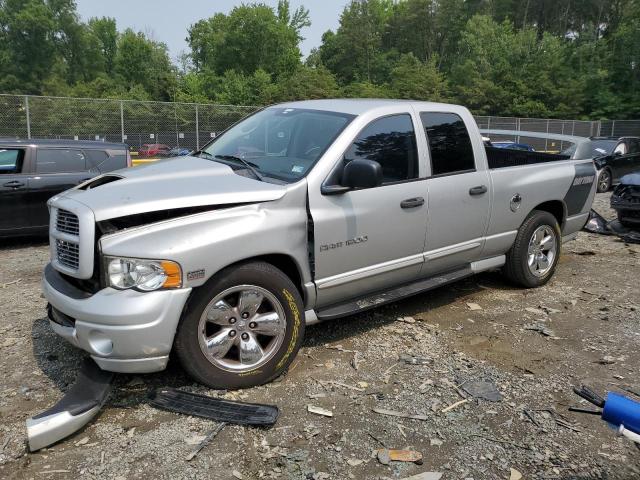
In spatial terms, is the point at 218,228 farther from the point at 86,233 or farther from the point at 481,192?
the point at 481,192

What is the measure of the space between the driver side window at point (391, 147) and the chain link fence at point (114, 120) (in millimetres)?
13203

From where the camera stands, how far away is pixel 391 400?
11.7ft

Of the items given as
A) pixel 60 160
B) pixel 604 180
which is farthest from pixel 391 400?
pixel 604 180

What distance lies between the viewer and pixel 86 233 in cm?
321

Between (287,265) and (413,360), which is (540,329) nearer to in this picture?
(413,360)

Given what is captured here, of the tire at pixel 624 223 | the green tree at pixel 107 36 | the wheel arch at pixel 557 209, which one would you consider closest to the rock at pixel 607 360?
the wheel arch at pixel 557 209

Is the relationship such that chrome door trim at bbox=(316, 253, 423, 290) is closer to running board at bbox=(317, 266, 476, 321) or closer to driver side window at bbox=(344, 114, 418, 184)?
running board at bbox=(317, 266, 476, 321)

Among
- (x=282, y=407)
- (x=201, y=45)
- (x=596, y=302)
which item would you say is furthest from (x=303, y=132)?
(x=201, y=45)

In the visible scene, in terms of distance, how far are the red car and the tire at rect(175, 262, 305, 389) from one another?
50.1 ft

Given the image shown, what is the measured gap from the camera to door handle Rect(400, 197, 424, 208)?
170 inches

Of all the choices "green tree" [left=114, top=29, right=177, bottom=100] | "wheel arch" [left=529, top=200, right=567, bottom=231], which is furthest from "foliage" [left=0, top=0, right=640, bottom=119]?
"wheel arch" [left=529, top=200, right=567, bottom=231]

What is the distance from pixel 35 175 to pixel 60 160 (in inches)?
17.4

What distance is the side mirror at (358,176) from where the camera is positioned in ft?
12.2

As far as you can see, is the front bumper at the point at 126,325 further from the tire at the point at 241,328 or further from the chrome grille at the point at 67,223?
the chrome grille at the point at 67,223
